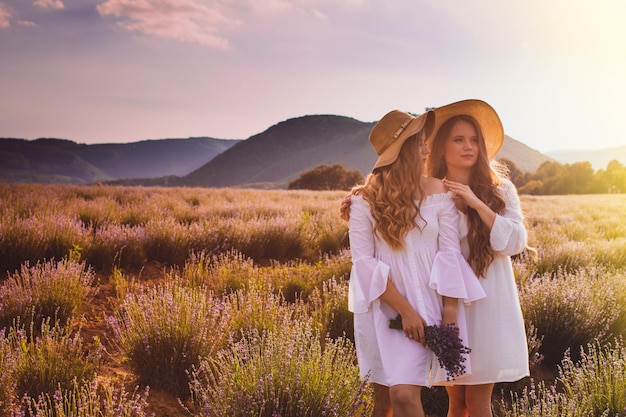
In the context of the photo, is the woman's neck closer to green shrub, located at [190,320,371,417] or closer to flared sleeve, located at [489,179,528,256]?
flared sleeve, located at [489,179,528,256]

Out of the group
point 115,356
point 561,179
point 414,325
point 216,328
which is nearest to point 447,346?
point 414,325

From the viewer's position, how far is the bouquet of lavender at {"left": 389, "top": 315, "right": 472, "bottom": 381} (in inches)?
79.2

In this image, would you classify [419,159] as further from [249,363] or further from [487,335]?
[249,363]

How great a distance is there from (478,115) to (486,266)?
96cm

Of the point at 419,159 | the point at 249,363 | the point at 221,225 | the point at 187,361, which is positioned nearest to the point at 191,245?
the point at 221,225

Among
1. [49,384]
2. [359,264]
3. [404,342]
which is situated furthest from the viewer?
[49,384]

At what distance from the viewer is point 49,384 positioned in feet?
8.55

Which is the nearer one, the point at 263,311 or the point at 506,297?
the point at 506,297

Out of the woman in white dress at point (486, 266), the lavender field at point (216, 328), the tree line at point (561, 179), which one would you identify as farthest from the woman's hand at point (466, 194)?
the tree line at point (561, 179)

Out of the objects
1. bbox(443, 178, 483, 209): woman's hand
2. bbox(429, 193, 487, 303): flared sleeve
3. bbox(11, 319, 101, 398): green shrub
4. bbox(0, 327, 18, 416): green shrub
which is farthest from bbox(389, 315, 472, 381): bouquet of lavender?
bbox(0, 327, 18, 416): green shrub

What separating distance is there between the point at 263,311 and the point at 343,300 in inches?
31.8

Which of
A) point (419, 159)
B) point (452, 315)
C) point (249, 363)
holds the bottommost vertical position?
point (249, 363)

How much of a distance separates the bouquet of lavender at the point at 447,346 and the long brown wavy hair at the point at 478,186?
0.52 m

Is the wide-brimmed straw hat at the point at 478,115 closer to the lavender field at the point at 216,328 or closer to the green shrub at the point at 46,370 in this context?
the lavender field at the point at 216,328
